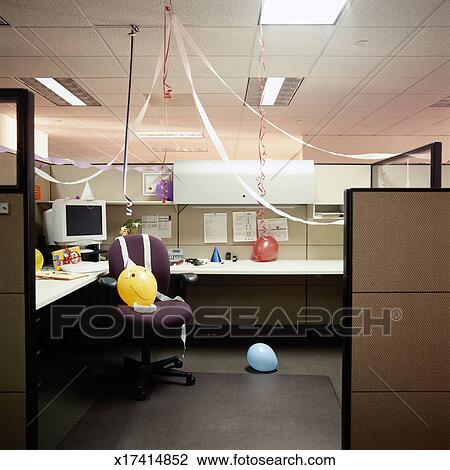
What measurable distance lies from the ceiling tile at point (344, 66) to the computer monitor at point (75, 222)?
220 cm

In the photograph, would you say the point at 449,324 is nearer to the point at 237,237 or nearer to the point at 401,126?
the point at 237,237

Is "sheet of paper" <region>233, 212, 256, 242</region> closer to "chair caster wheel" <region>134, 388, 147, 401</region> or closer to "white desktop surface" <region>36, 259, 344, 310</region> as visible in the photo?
"white desktop surface" <region>36, 259, 344, 310</region>

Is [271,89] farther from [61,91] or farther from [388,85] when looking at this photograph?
[61,91]

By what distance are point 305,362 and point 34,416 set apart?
1.97 metres

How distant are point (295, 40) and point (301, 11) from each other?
0.39m

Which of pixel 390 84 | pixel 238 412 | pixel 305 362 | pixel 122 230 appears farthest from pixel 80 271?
pixel 390 84

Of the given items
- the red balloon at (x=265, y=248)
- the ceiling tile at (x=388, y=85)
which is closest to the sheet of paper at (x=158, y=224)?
the red balloon at (x=265, y=248)

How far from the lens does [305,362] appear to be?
10.3 feet

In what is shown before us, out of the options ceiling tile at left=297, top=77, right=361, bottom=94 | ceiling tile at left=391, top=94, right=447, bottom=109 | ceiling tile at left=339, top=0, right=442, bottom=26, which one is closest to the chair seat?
ceiling tile at left=339, top=0, right=442, bottom=26

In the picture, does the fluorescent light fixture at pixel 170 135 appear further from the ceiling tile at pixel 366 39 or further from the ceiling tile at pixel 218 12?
the ceiling tile at pixel 218 12

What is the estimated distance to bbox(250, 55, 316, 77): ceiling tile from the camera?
359 cm

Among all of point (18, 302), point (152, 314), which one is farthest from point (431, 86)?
point (18, 302)

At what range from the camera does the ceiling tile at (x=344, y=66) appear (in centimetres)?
360

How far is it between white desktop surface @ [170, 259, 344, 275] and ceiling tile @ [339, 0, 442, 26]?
1.71m
